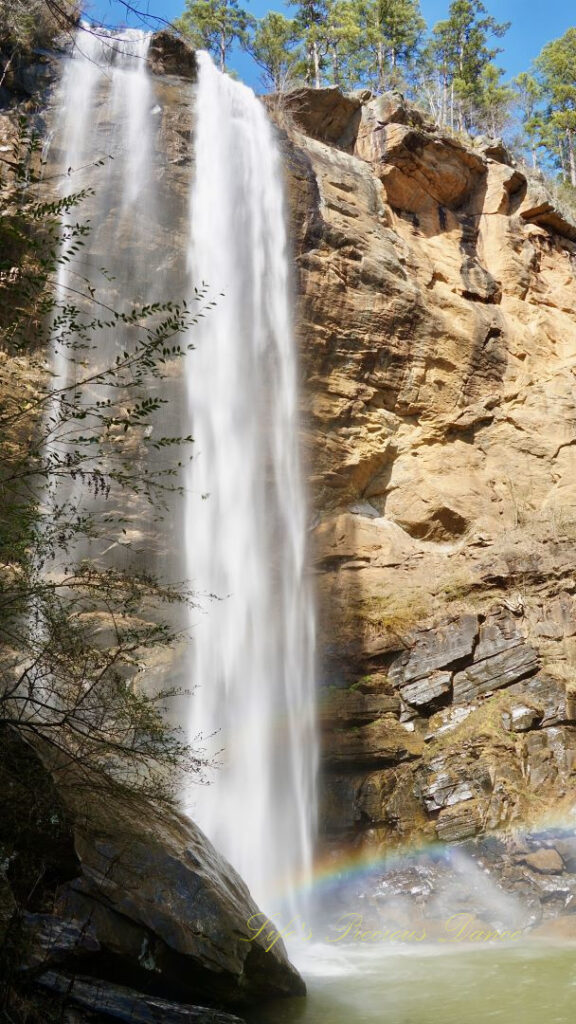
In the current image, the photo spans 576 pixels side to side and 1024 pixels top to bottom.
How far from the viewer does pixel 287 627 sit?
14250 mm

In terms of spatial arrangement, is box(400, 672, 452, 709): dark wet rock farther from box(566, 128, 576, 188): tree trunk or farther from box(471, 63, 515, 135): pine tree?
box(471, 63, 515, 135): pine tree

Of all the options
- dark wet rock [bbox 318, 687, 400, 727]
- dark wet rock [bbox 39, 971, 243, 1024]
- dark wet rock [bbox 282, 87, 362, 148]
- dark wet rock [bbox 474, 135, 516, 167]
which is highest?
dark wet rock [bbox 474, 135, 516, 167]

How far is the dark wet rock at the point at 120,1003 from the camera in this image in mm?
4469

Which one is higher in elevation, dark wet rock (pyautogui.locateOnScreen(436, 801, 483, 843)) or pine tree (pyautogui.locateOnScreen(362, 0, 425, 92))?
pine tree (pyautogui.locateOnScreen(362, 0, 425, 92))

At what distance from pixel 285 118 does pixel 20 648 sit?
1678 cm

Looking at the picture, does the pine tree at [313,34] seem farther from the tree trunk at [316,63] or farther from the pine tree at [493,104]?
the pine tree at [493,104]

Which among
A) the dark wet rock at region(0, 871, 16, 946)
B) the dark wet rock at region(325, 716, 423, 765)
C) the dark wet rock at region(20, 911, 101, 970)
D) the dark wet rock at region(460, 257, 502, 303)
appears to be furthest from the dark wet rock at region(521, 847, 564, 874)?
the dark wet rock at region(460, 257, 502, 303)

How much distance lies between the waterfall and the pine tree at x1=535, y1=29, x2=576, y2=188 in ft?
53.4

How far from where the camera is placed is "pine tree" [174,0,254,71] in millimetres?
30781

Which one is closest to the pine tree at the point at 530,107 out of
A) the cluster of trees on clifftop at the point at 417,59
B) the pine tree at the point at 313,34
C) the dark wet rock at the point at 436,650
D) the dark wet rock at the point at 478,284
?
the cluster of trees on clifftop at the point at 417,59

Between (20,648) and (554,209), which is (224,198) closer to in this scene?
(554,209)

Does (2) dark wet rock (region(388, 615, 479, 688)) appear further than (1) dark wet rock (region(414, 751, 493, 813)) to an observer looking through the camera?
Yes

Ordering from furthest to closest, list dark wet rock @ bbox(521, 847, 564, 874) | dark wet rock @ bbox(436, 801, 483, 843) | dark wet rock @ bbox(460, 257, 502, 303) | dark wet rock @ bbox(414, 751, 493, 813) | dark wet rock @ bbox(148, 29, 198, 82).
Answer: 1. dark wet rock @ bbox(148, 29, 198, 82)
2. dark wet rock @ bbox(460, 257, 502, 303)
3. dark wet rock @ bbox(414, 751, 493, 813)
4. dark wet rock @ bbox(436, 801, 483, 843)
5. dark wet rock @ bbox(521, 847, 564, 874)

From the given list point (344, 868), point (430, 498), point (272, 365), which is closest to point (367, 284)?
point (272, 365)
